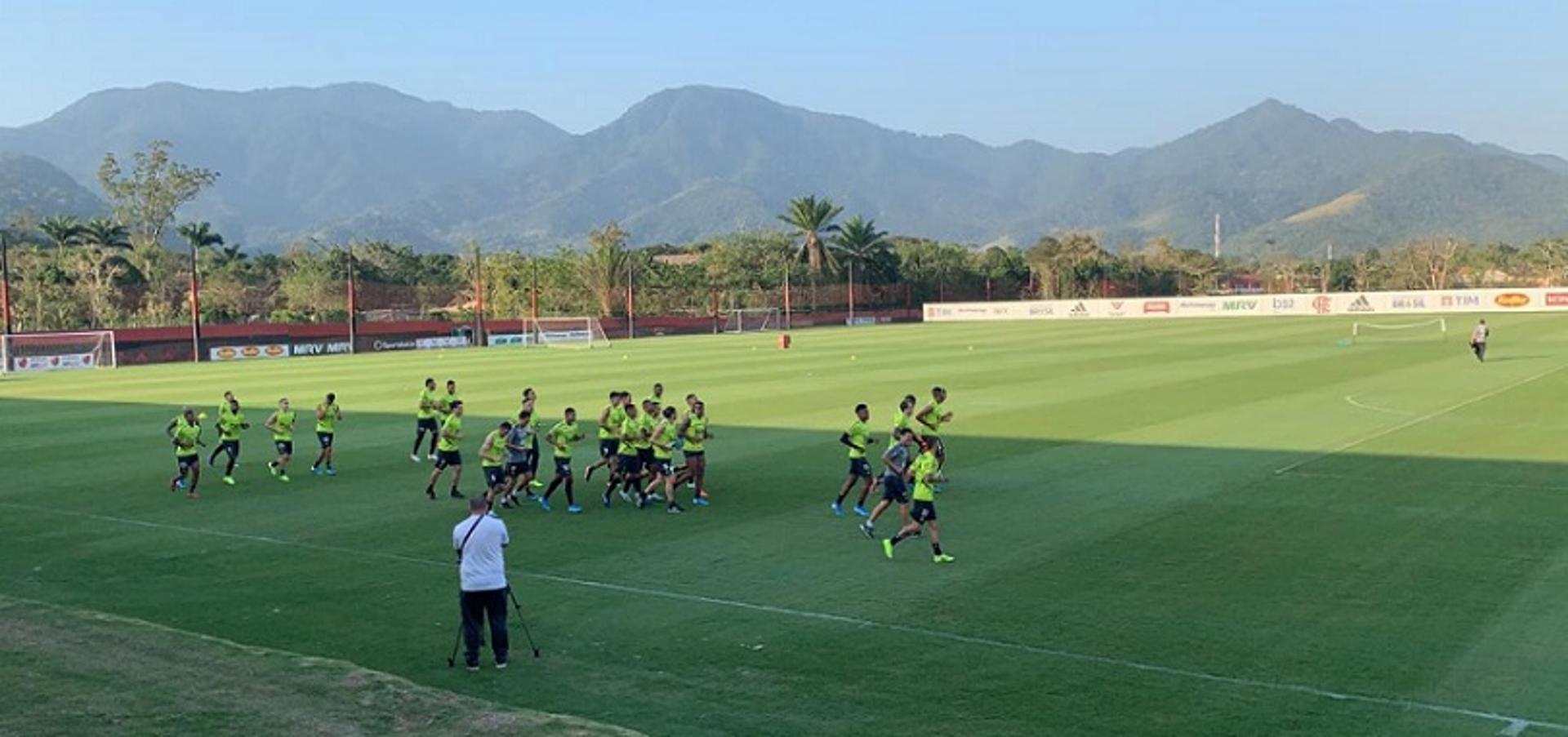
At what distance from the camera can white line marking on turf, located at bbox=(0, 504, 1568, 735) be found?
10406 millimetres

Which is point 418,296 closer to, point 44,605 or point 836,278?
point 836,278

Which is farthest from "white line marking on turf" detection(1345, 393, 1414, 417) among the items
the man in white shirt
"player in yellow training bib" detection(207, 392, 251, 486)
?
"player in yellow training bib" detection(207, 392, 251, 486)

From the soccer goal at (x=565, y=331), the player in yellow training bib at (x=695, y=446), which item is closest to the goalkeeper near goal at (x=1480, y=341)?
the player in yellow training bib at (x=695, y=446)

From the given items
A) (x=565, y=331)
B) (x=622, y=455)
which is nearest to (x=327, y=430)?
(x=622, y=455)

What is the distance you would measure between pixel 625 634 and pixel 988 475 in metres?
10.8

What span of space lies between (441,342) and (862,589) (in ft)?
241

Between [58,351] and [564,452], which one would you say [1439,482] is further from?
[58,351]

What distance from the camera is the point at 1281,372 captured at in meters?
42.5

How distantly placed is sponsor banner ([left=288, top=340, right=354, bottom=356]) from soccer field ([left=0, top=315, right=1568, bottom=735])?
154ft

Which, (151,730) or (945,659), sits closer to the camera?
(151,730)

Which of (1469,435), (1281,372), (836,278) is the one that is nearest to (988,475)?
(1469,435)

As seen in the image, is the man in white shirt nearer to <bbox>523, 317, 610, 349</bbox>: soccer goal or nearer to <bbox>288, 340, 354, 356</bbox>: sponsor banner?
<bbox>288, 340, 354, 356</bbox>: sponsor banner

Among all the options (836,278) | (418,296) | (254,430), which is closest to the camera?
(254,430)

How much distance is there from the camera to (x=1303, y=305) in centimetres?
9744
